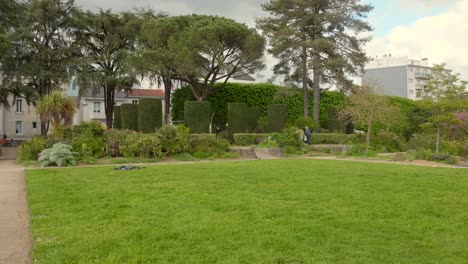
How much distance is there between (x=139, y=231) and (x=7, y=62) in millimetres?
31291

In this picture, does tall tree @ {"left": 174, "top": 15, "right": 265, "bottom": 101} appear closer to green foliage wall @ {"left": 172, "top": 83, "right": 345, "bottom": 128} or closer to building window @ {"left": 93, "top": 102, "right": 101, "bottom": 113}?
green foliage wall @ {"left": 172, "top": 83, "right": 345, "bottom": 128}

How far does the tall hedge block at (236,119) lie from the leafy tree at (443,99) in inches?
409

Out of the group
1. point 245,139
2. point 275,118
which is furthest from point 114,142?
point 275,118

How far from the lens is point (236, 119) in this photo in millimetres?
26031

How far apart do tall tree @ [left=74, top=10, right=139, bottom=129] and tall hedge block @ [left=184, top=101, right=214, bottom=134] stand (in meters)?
10.7

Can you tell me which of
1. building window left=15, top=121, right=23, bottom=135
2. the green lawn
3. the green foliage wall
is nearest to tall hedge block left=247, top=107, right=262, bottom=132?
the green foliage wall

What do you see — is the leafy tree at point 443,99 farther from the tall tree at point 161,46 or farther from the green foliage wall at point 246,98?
the tall tree at point 161,46

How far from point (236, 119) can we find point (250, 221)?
66.5ft

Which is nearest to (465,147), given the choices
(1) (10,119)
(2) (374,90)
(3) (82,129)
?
(2) (374,90)

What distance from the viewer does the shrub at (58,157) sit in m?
15.6

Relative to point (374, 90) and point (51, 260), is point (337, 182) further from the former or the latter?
point (374, 90)

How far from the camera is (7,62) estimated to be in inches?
1244

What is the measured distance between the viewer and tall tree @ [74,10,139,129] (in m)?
34.3

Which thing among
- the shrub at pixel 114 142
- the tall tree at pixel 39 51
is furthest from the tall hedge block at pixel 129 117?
the shrub at pixel 114 142
